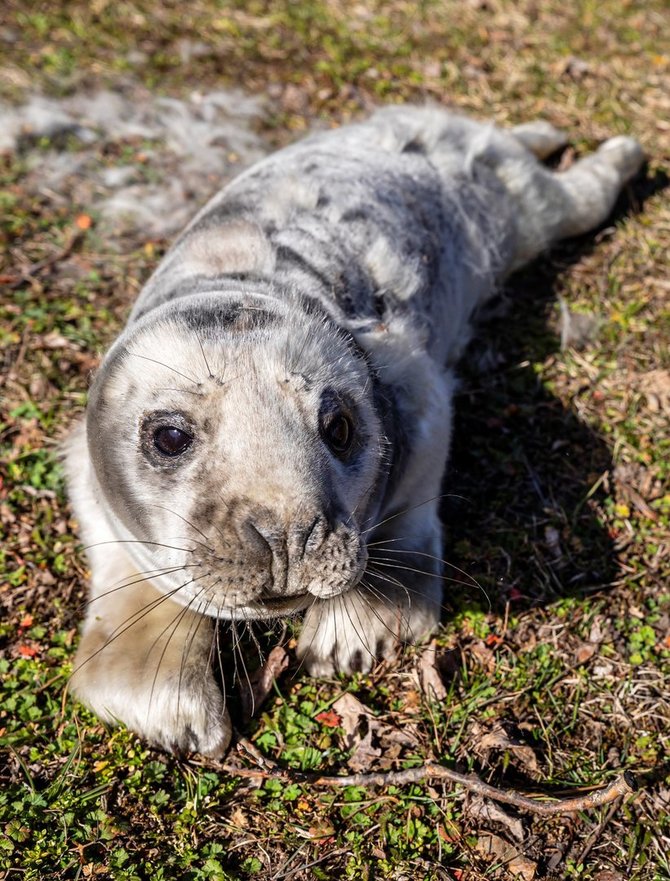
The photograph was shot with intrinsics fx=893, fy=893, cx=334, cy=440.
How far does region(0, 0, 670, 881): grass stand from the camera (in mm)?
2824

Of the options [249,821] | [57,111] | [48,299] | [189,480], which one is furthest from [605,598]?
[57,111]

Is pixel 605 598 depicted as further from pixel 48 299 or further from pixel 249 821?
pixel 48 299

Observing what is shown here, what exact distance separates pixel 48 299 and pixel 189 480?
2.57 m

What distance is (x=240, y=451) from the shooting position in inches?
96.5

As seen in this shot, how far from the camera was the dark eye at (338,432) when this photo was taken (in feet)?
8.74

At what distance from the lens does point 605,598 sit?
3537 millimetres

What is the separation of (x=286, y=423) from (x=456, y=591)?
1.36 meters

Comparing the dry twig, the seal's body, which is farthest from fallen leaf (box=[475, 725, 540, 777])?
the seal's body

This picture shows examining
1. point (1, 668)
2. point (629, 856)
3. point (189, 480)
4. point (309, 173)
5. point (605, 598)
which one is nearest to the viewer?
point (189, 480)

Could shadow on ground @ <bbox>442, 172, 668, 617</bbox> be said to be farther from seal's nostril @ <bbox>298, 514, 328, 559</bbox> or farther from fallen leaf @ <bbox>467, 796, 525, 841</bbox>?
seal's nostril @ <bbox>298, 514, 328, 559</bbox>

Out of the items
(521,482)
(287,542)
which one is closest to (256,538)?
(287,542)

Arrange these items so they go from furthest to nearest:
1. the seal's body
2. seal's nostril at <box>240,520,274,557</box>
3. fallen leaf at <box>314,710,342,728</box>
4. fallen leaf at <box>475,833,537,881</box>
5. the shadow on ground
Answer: the shadow on ground < fallen leaf at <box>314,710,342,728</box> < fallen leaf at <box>475,833,537,881</box> < the seal's body < seal's nostril at <box>240,520,274,557</box>

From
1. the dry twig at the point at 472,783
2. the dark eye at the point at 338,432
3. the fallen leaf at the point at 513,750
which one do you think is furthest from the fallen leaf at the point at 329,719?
the dark eye at the point at 338,432

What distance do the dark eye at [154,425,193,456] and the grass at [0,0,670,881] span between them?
109cm
